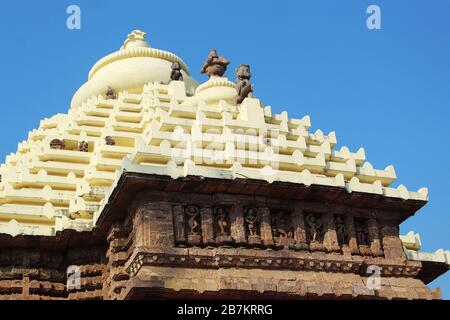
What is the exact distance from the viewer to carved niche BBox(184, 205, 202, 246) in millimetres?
17453

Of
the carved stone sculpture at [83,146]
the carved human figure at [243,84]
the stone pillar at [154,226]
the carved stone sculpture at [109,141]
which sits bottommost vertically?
the stone pillar at [154,226]

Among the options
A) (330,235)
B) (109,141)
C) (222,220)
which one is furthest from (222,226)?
(109,141)

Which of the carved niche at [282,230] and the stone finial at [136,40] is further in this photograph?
the stone finial at [136,40]

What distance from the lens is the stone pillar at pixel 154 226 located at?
17.1 metres

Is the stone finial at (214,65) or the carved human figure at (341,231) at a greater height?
the stone finial at (214,65)

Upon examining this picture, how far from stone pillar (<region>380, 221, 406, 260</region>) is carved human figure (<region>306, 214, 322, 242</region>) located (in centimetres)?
181

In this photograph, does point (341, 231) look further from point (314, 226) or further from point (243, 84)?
point (243, 84)

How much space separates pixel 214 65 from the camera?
23859 millimetres

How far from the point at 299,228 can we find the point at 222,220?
75.1 inches

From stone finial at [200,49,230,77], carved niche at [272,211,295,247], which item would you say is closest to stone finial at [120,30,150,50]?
stone finial at [200,49,230,77]

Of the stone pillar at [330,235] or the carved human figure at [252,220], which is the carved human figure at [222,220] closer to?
the carved human figure at [252,220]

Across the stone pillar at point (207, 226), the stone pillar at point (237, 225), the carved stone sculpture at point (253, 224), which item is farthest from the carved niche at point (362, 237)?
the stone pillar at point (207, 226)

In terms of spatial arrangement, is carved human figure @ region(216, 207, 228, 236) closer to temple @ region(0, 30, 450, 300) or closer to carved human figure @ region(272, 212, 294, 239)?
temple @ region(0, 30, 450, 300)

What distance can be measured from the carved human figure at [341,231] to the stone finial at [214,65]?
6.76 metres
